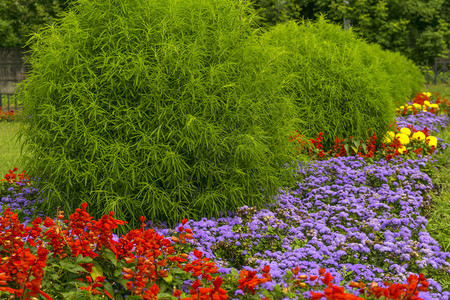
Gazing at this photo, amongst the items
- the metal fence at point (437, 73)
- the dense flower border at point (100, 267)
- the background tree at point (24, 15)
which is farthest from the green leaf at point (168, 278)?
the metal fence at point (437, 73)

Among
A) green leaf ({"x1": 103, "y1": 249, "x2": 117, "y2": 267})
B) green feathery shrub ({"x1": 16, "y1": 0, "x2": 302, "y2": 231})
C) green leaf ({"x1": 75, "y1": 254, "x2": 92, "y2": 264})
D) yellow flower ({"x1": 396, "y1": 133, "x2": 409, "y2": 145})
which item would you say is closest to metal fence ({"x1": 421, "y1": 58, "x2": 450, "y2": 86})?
yellow flower ({"x1": 396, "y1": 133, "x2": 409, "y2": 145})

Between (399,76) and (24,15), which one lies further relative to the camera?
(24,15)

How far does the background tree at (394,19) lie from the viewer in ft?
60.5

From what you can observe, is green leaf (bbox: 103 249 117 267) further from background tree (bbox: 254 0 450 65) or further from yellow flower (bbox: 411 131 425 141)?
background tree (bbox: 254 0 450 65)

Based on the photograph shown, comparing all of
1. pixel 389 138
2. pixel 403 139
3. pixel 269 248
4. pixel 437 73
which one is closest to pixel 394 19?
pixel 437 73

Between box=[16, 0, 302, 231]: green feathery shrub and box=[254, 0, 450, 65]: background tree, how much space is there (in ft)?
44.4

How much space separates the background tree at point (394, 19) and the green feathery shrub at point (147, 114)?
13530 millimetres

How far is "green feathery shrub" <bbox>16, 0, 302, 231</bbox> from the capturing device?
3754 mm

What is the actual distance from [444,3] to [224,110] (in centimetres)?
2068

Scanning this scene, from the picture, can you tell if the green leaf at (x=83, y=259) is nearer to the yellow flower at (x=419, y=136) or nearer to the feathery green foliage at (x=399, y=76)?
the yellow flower at (x=419, y=136)

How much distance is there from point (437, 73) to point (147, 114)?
19.8 meters

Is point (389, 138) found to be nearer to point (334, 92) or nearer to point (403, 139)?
point (403, 139)

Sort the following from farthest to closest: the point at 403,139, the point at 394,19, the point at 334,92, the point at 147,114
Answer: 1. the point at 394,19
2. the point at 403,139
3. the point at 334,92
4. the point at 147,114

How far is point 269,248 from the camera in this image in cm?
343
